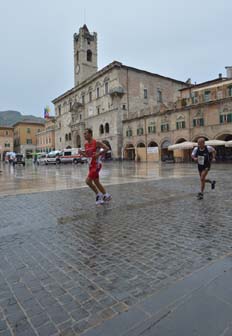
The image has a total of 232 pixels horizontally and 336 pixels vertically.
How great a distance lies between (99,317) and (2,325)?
793mm

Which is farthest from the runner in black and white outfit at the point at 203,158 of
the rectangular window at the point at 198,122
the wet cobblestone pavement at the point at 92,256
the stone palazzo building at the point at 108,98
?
the stone palazzo building at the point at 108,98

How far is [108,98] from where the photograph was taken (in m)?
48.4

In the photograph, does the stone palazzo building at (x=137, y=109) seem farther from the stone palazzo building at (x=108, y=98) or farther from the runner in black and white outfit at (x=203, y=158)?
the runner in black and white outfit at (x=203, y=158)

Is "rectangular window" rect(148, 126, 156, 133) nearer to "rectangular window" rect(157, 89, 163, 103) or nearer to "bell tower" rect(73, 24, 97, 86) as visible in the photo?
"rectangular window" rect(157, 89, 163, 103)

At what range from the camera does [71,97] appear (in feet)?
207

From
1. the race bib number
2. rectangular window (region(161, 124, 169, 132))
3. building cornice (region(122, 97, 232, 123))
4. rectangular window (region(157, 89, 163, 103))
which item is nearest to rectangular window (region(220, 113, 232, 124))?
building cornice (region(122, 97, 232, 123))

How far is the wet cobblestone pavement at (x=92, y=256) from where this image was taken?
207 centimetres

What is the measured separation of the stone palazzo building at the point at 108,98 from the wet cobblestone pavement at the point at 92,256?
36.3 m

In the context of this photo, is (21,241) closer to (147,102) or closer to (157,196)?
(157,196)

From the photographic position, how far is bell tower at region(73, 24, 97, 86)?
58781 mm

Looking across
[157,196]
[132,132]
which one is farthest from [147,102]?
[157,196]

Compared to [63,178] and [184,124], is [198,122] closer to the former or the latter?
[184,124]

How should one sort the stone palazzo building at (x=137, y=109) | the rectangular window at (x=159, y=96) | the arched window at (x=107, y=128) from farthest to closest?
the rectangular window at (x=159, y=96) < the arched window at (x=107, y=128) < the stone palazzo building at (x=137, y=109)

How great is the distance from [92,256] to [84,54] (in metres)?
64.2
